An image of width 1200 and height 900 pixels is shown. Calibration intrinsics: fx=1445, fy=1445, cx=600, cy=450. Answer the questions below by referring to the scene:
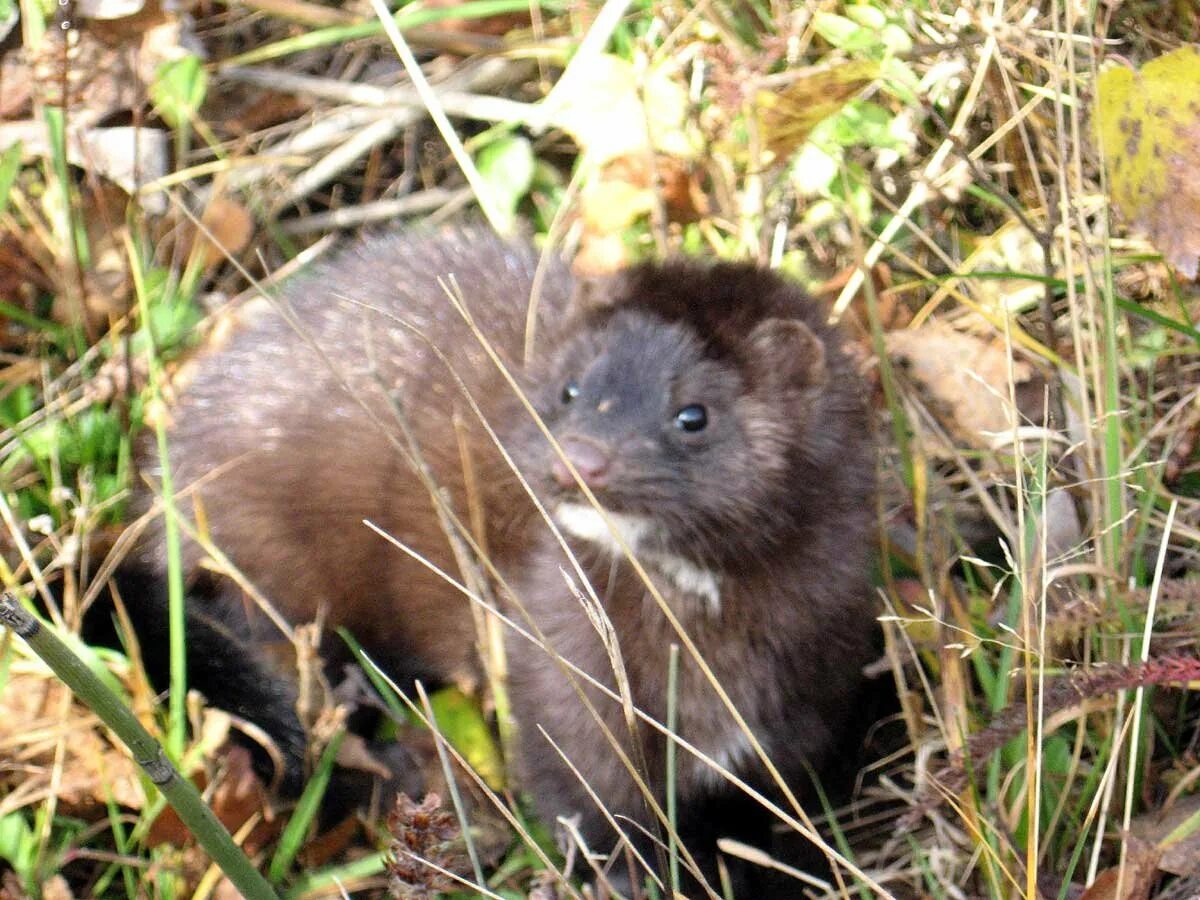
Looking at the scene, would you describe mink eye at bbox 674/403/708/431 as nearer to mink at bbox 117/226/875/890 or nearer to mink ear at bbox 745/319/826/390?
mink at bbox 117/226/875/890

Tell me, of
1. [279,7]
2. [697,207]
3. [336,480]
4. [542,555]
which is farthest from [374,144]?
[542,555]

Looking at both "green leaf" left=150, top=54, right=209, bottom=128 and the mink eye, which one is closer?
the mink eye

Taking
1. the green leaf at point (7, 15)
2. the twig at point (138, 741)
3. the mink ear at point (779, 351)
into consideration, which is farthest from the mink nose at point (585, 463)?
the green leaf at point (7, 15)

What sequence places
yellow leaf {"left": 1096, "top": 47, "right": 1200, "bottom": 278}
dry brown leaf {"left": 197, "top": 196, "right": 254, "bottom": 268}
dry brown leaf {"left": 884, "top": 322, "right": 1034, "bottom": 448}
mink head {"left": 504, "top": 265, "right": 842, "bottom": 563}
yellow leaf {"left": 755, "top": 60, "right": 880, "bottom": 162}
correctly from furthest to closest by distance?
dry brown leaf {"left": 197, "top": 196, "right": 254, "bottom": 268}, dry brown leaf {"left": 884, "top": 322, "right": 1034, "bottom": 448}, yellow leaf {"left": 755, "top": 60, "right": 880, "bottom": 162}, mink head {"left": 504, "top": 265, "right": 842, "bottom": 563}, yellow leaf {"left": 1096, "top": 47, "right": 1200, "bottom": 278}

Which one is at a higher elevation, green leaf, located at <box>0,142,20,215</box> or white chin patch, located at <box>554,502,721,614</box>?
green leaf, located at <box>0,142,20,215</box>

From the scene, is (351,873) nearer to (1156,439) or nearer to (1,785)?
(1,785)

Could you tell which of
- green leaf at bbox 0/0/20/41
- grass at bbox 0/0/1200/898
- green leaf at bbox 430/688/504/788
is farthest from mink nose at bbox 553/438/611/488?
green leaf at bbox 0/0/20/41
